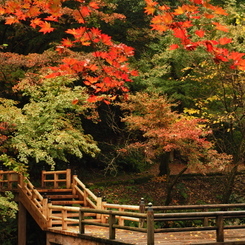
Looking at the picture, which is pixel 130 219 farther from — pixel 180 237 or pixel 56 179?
pixel 56 179

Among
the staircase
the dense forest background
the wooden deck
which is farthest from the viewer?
the dense forest background

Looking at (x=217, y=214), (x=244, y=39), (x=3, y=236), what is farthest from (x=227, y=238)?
(x=244, y=39)

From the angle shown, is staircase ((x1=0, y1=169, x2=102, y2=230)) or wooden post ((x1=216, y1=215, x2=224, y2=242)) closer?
wooden post ((x1=216, y1=215, x2=224, y2=242))

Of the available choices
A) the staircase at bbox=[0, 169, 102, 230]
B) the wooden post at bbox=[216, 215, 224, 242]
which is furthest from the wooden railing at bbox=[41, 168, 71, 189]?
the wooden post at bbox=[216, 215, 224, 242]

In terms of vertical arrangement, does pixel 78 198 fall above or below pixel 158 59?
below

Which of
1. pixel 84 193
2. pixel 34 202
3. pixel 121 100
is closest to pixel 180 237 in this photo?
pixel 84 193

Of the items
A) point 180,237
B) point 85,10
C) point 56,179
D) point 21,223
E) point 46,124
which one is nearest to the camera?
point 85,10

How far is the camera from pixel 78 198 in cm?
1538

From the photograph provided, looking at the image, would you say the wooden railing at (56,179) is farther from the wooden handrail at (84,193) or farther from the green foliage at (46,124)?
the green foliage at (46,124)

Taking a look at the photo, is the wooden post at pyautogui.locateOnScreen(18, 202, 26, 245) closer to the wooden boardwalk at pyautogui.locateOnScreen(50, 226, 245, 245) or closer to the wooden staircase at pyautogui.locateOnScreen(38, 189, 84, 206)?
the wooden staircase at pyautogui.locateOnScreen(38, 189, 84, 206)

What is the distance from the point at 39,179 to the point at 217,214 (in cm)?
1253

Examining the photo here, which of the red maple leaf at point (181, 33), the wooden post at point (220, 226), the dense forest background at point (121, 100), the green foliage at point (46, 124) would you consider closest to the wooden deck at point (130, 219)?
the wooden post at point (220, 226)

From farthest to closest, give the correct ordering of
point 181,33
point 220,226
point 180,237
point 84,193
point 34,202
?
1. point 84,193
2. point 34,202
3. point 180,237
4. point 220,226
5. point 181,33

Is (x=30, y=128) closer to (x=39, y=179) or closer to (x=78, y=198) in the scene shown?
(x=78, y=198)
